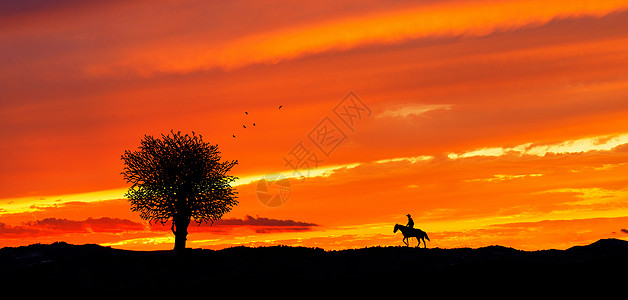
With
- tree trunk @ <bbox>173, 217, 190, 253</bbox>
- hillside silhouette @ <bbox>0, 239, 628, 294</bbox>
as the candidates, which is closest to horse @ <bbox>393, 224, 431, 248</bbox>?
hillside silhouette @ <bbox>0, 239, 628, 294</bbox>

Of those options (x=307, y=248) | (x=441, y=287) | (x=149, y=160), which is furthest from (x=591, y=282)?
(x=149, y=160)

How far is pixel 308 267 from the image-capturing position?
5366 centimetres

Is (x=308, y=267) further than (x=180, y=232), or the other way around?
(x=180, y=232)

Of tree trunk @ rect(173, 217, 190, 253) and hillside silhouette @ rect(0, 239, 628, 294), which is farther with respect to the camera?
tree trunk @ rect(173, 217, 190, 253)

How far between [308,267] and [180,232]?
21.5 m

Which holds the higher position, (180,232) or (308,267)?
(180,232)

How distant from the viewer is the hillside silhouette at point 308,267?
4853 cm

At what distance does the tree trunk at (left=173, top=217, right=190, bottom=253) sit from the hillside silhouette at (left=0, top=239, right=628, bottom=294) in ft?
18.7

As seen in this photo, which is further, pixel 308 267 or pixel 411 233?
pixel 411 233

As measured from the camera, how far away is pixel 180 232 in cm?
7081

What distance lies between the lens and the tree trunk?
229 ft

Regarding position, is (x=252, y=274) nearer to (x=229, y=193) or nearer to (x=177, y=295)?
(x=177, y=295)

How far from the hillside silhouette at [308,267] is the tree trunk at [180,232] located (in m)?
5.71

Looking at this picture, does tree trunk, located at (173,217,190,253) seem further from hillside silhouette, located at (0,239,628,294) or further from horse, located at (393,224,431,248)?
horse, located at (393,224,431,248)
